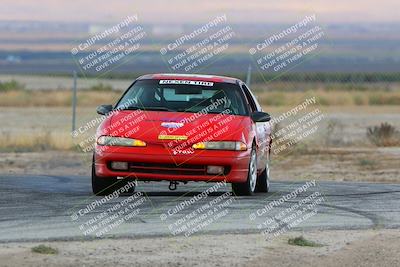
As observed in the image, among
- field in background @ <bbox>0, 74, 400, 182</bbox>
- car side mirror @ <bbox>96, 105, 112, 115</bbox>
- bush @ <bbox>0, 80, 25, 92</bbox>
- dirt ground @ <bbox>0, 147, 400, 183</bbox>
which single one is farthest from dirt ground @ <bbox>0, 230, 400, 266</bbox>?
bush @ <bbox>0, 80, 25, 92</bbox>

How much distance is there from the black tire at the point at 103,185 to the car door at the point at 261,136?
1808 millimetres

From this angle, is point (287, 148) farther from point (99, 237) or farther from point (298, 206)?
point (99, 237)

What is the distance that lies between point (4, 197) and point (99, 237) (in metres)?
3.55

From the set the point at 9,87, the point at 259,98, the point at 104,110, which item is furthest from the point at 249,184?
the point at 9,87

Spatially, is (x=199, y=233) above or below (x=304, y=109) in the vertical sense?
above

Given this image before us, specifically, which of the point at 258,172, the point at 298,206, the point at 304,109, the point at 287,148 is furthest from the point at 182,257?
the point at 304,109

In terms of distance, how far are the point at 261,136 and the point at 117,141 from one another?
7.31ft

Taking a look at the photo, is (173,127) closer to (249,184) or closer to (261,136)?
(249,184)

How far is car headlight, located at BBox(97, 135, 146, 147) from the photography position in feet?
48.5

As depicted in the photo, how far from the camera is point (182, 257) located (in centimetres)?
1111

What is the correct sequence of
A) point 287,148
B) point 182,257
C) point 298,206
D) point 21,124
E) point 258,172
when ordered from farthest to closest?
1. point 21,124
2. point 287,148
3. point 258,172
4. point 298,206
5. point 182,257

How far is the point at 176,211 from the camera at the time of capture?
13875 millimetres

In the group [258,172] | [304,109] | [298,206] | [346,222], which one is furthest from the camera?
[304,109]

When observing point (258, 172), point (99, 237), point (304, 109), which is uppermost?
point (99, 237)
